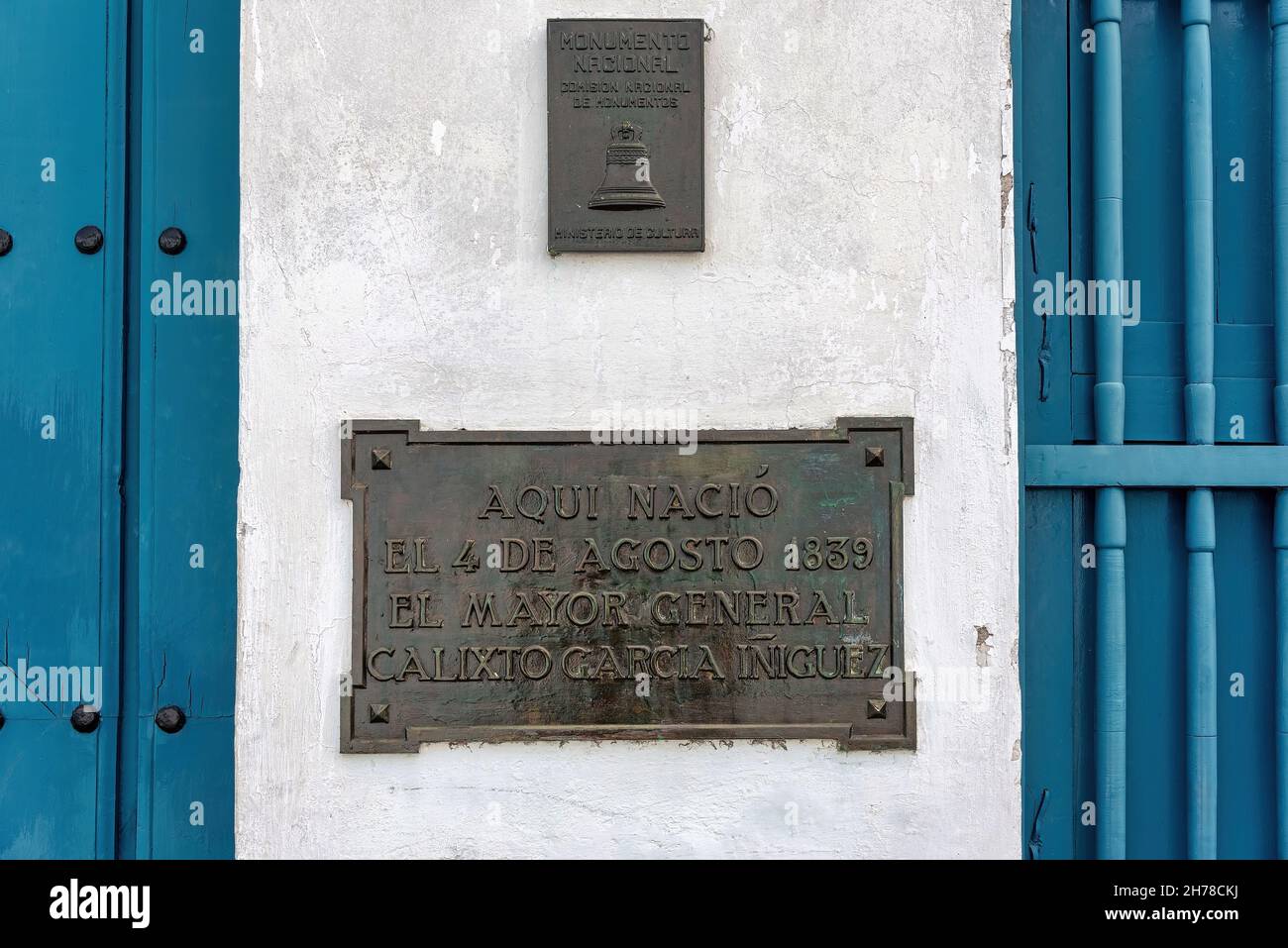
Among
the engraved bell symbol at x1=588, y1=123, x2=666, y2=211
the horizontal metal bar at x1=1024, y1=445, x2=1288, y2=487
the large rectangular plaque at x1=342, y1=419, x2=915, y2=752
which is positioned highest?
the engraved bell symbol at x1=588, y1=123, x2=666, y2=211

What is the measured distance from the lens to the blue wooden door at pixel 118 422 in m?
2.98

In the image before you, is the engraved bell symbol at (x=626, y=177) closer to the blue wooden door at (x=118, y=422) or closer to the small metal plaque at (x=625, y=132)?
the small metal plaque at (x=625, y=132)

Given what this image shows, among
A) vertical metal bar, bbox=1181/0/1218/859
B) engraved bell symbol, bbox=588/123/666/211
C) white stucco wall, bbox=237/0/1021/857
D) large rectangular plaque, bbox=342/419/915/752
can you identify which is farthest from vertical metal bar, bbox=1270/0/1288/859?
engraved bell symbol, bbox=588/123/666/211

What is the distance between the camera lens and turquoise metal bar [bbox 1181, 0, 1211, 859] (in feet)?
9.55

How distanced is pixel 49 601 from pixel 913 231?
271cm

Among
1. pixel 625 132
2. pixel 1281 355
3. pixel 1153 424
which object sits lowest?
pixel 1153 424

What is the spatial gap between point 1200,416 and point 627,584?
5.77 ft

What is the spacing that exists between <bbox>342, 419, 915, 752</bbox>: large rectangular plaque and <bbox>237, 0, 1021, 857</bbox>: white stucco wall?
6cm

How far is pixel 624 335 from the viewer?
267 centimetres

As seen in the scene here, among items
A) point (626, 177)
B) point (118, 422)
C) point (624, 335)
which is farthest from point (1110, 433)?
point (118, 422)

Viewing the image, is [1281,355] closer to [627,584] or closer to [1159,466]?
[1159,466]

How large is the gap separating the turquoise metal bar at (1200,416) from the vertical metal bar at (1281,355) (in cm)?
18

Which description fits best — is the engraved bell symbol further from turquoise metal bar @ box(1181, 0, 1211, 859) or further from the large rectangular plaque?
turquoise metal bar @ box(1181, 0, 1211, 859)
